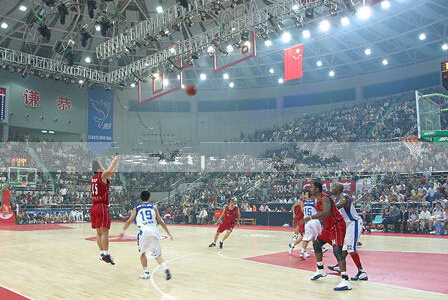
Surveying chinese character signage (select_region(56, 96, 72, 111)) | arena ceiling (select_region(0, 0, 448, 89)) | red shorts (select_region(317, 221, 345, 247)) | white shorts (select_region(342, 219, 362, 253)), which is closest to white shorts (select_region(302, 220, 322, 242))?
white shorts (select_region(342, 219, 362, 253))

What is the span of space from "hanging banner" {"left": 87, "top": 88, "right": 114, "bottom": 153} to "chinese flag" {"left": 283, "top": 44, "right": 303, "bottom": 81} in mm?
16691

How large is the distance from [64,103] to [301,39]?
19.5 m

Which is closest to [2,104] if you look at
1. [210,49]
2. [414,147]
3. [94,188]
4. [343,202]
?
[210,49]

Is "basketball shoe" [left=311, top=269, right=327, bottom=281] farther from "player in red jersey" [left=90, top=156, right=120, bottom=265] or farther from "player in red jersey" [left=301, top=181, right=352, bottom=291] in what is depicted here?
"player in red jersey" [left=90, top=156, right=120, bottom=265]

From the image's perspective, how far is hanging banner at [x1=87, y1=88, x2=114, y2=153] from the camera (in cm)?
3183

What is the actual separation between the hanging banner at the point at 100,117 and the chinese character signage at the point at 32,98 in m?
3.92

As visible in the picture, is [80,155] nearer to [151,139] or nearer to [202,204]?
[151,139]

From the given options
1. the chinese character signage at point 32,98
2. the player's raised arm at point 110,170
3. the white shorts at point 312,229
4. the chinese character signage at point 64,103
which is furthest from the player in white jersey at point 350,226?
the chinese character signage at point 64,103

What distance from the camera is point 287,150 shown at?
27.0 meters

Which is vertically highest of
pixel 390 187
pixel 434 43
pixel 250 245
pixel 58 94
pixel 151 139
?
pixel 434 43

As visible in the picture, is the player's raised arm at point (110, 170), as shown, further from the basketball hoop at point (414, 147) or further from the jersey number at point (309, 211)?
the basketball hoop at point (414, 147)

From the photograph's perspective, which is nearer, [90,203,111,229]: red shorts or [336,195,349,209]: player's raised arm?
[336,195,349,209]: player's raised arm

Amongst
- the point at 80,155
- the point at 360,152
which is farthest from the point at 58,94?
the point at 360,152

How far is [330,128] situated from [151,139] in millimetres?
14540
